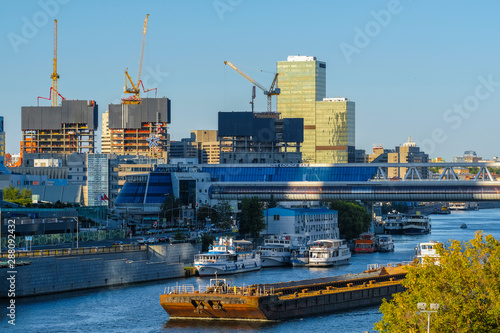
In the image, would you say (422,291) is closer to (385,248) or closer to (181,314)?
(181,314)

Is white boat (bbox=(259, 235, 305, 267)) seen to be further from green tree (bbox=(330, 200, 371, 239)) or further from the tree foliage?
the tree foliage

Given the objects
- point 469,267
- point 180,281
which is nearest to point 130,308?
point 180,281

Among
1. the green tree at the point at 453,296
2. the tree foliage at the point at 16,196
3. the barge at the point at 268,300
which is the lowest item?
the barge at the point at 268,300

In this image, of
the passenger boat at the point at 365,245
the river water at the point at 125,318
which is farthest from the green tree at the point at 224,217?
the river water at the point at 125,318

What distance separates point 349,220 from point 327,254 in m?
41.7

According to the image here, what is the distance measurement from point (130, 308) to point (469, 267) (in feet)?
121

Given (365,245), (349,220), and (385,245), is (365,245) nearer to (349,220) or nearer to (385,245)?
(385,245)

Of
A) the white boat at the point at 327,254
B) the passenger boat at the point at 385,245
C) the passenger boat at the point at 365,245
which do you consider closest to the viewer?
the white boat at the point at 327,254

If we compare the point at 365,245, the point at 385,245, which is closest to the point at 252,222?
the point at 365,245

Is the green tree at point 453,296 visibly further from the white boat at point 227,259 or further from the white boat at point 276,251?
the white boat at point 276,251

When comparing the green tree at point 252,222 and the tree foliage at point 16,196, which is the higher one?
the tree foliage at point 16,196

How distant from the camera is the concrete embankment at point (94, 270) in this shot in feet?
303

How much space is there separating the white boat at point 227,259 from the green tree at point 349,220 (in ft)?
159

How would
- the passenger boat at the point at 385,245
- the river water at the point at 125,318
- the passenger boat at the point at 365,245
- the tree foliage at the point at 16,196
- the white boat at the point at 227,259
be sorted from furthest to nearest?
the tree foliage at the point at 16,196 → the passenger boat at the point at 365,245 → the passenger boat at the point at 385,245 → the white boat at the point at 227,259 → the river water at the point at 125,318
